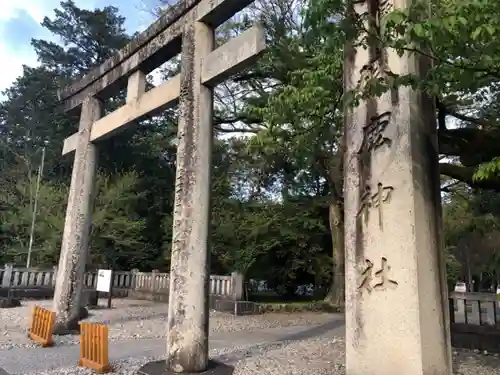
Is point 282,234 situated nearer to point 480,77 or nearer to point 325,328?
point 325,328

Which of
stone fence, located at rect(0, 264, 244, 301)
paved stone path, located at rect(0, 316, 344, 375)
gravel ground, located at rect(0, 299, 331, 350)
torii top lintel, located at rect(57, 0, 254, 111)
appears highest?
torii top lintel, located at rect(57, 0, 254, 111)

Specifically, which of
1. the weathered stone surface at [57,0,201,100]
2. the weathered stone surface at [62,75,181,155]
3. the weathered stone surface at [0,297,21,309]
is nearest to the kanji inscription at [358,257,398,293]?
the weathered stone surface at [62,75,181,155]

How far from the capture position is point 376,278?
3.88 metres

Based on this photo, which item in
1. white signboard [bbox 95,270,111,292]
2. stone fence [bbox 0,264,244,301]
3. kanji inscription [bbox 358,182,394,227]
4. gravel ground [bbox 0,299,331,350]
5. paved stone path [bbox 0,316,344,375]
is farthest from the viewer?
stone fence [bbox 0,264,244,301]

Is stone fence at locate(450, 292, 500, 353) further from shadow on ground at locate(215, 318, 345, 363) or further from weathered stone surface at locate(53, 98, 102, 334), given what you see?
weathered stone surface at locate(53, 98, 102, 334)

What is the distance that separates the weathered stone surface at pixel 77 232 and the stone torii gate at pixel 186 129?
0.02m

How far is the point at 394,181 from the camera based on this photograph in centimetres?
390

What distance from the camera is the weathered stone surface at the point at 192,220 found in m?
5.02

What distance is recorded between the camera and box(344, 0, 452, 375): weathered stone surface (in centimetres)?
359

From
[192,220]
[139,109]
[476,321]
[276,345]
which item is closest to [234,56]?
[192,220]

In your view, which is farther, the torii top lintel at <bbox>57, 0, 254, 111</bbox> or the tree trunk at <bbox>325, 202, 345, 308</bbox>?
the tree trunk at <bbox>325, 202, 345, 308</bbox>

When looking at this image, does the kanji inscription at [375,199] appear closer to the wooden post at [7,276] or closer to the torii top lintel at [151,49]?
the torii top lintel at [151,49]

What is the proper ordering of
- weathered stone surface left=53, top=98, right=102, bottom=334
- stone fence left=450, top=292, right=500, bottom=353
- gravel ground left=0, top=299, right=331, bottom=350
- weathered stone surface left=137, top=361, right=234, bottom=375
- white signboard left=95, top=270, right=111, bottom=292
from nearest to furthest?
weathered stone surface left=137, top=361, right=234, bottom=375
stone fence left=450, top=292, right=500, bottom=353
gravel ground left=0, top=299, right=331, bottom=350
weathered stone surface left=53, top=98, right=102, bottom=334
white signboard left=95, top=270, right=111, bottom=292

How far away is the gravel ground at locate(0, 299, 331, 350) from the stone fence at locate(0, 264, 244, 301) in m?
1.02
